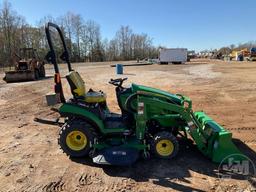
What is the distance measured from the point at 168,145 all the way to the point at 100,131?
1.19 metres

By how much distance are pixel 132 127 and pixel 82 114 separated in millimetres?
896

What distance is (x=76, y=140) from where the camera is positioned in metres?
4.95

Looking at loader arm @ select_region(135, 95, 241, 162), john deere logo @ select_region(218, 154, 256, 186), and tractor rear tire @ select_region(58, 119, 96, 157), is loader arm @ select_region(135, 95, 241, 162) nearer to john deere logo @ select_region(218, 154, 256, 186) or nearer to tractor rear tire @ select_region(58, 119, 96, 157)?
john deere logo @ select_region(218, 154, 256, 186)

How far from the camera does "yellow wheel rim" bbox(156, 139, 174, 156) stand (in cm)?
473

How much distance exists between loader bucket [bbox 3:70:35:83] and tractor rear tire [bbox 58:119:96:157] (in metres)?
16.1

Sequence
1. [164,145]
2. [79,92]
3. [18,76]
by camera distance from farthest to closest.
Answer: [18,76], [79,92], [164,145]

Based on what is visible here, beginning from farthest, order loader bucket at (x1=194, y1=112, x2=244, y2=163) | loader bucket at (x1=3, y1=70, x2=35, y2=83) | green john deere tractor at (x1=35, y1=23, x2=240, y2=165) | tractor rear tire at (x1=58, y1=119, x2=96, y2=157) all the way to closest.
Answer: loader bucket at (x1=3, y1=70, x2=35, y2=83), tractor rear tire at (x1=58, y1=119, x2=96, y2=157), green john deere tractor at (x1=35, y1=23, x2=240, y2=165), loader bucket at (x1=194, y1=112, x2=244, y2=163)

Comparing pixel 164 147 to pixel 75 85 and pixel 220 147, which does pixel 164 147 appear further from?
pixel 75 85

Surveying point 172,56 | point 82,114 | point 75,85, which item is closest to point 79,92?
point 75,85

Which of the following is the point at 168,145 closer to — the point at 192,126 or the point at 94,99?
the point at 192,126

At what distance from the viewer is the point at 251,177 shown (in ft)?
13.5

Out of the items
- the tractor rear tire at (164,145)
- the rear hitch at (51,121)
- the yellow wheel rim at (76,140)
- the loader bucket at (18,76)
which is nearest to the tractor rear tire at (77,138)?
the yellow wheel rim at (76,140)

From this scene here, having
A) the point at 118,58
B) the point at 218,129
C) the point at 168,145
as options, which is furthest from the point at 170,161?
the point at 118,58

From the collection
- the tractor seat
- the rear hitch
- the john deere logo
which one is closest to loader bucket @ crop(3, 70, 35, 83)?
the rear hitch
